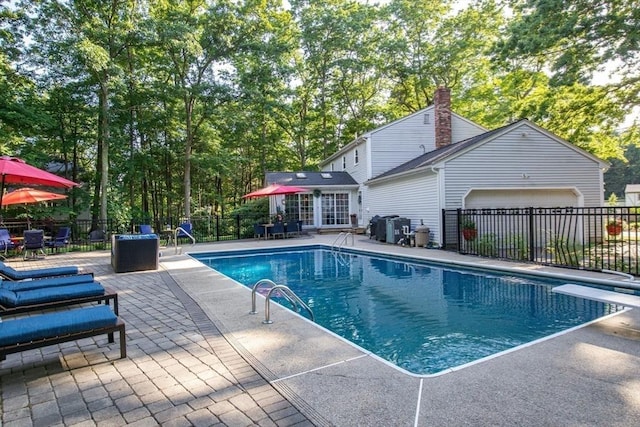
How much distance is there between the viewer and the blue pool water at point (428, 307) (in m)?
4.38

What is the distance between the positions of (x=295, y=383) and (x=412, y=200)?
482 inches

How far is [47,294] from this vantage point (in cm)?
447

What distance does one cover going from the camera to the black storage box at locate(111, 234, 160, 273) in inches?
333

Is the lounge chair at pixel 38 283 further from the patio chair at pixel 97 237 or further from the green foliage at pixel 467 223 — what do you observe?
the patio chair at pixel 97 237

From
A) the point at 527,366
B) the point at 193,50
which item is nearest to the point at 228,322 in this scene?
the point at 527,366

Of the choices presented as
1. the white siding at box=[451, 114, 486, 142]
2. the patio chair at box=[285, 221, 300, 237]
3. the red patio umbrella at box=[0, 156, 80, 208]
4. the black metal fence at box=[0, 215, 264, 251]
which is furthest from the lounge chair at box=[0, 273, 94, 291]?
the white siding at box=[451, 114, 486, 142]

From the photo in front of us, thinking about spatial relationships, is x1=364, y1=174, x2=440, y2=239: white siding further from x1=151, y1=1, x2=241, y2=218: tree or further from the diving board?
x1=151, y1=1, x2=241, y2=218: tree

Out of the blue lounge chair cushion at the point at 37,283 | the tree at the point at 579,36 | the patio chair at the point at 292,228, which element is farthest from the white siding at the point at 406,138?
the blue lounge chair cushion at the point at 37,283

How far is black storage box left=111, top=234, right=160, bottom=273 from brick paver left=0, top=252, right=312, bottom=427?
4.48 metres

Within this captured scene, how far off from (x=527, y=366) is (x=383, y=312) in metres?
2.77

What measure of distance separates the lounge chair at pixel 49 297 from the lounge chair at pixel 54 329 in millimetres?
1084

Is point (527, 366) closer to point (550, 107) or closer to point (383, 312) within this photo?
point (383, 312)

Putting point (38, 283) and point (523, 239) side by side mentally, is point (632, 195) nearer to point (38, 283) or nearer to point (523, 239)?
point (523, 239)

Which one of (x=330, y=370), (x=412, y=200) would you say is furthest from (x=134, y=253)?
(x=412, y=200)
